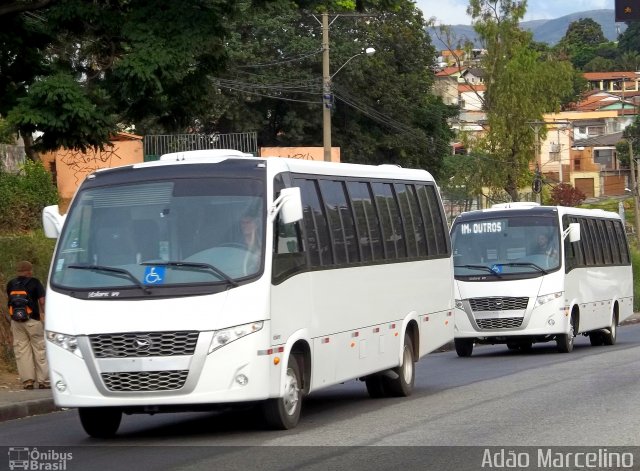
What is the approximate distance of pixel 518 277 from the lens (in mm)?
24688

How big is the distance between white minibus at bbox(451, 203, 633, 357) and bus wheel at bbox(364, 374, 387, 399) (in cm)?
858

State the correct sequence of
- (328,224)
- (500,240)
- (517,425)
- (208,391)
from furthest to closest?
(500,240) → (328,224) → (517,425) → (208,391)

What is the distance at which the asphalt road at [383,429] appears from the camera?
10711 mm

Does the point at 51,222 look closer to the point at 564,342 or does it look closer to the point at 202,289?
the point at 202,289

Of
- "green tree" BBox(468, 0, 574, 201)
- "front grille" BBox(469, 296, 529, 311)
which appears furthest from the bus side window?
"green tree" BBox(468, 0, 574, 201)

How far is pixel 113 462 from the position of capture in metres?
10.8

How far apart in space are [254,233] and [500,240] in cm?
1355

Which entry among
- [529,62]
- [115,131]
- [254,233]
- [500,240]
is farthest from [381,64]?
[254,233]

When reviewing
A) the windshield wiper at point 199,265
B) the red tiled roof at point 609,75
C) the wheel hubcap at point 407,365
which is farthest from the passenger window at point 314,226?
the red tiled roof at point 609,75

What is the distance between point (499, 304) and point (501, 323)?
0.36 meters

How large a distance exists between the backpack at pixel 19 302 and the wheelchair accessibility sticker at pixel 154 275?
623 centimetres

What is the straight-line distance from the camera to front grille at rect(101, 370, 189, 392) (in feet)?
38.2

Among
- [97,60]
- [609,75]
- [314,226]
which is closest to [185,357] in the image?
[314,226]

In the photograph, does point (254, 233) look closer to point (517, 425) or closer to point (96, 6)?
point (517, 425)
